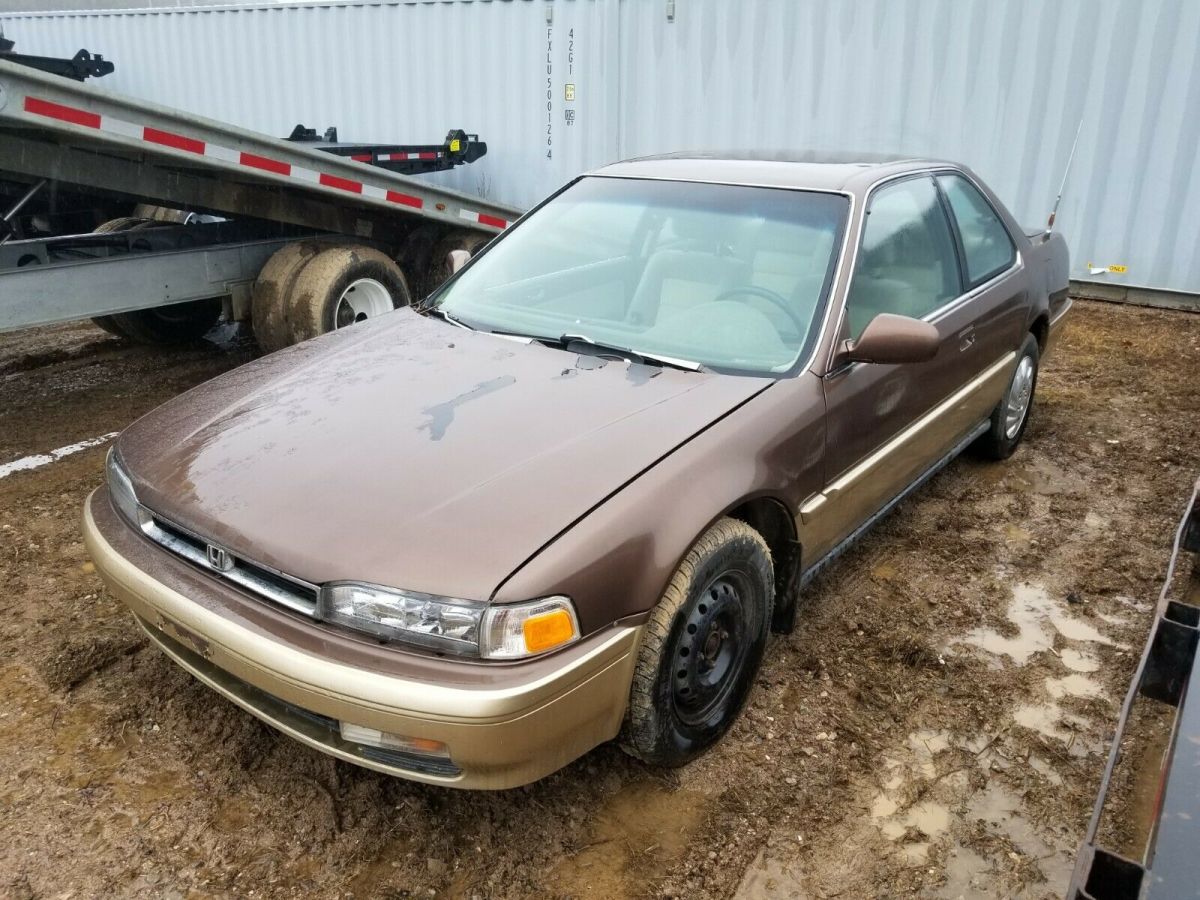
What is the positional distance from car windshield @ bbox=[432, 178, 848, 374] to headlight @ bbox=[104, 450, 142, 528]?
121cm

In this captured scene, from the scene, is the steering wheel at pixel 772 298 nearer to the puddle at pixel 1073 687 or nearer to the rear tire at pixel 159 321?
the puddle at pixel 1073 687

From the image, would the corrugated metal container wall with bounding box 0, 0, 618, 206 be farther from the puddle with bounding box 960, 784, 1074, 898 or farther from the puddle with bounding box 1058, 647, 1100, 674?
the puddle with bounding box 960, 784, 1074, 898

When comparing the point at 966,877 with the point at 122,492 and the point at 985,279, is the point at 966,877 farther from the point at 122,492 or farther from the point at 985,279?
the point at 985,279

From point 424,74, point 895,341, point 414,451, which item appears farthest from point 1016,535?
point 424,74

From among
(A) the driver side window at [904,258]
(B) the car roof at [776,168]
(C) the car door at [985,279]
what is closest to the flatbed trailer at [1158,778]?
(C) the car door at [985,279]


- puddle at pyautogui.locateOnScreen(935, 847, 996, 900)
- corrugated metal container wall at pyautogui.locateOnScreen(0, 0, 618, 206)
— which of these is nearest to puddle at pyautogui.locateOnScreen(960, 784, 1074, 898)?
puddle at pyautogui.locateOnScreen(935, 847, 996, 900)

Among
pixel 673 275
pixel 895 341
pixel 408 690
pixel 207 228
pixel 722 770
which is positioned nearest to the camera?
pixel 408 690

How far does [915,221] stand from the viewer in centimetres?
356

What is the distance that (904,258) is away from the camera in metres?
3.41

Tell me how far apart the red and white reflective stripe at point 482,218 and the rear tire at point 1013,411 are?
372 cm

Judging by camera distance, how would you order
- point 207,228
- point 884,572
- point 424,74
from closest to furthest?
point 884,572 → point 207,228 → point 424,74

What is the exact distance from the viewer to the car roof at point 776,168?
3.27 meters

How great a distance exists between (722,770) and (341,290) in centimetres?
404

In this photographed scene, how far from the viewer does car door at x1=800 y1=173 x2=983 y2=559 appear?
2900 mm
